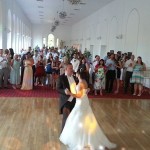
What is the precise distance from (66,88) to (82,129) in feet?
2.89

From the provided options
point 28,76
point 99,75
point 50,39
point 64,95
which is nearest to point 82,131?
point 64,95

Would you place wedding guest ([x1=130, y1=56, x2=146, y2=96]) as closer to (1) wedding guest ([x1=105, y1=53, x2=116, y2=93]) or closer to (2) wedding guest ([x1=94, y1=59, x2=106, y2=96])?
(1) wedding guest ([x1=105, y1=53, x2=116, y2=93])

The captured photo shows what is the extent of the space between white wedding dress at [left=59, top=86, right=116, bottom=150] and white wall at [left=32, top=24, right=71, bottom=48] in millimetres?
36651

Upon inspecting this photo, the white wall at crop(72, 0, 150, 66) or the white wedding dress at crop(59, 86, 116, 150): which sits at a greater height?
the white wall at crop(72, 0, 150, 66)

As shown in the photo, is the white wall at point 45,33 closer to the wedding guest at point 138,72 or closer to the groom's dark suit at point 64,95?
the wedding guest at point 138,72

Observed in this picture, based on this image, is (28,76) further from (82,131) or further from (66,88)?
(82,131)

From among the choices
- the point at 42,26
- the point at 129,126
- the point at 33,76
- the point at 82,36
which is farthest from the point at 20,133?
the point at 42,26

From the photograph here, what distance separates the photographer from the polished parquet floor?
220 inches

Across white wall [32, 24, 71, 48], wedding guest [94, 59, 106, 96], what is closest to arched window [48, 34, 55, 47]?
white wall [32, 24, 71, 48]

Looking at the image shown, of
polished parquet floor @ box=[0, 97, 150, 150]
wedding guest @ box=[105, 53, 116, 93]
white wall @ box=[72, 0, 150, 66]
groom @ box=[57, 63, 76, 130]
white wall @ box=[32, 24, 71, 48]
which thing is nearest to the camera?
groom @ box=[57, 63, 76, 130]

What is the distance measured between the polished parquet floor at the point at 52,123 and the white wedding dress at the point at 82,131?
0.28 meters

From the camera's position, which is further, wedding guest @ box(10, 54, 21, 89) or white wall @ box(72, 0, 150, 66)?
white wall @ box(72, 0, 150, 66)

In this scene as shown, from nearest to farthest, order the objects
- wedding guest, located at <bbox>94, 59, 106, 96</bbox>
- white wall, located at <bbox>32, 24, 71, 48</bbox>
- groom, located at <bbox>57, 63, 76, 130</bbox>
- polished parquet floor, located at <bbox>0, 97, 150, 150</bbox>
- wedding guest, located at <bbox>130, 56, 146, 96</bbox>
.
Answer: groom, located at <bbox>57, 63, 76, 130</bbox>
polished parquet floor, located at <bbox>0, 97, 150, 150</bbox>
wedding guest, located at <bbox>94, 59, 106, 96</bbox>
wedding guest, located at <bbox>130, 56, 146, 96</bbox>
white wall, located at <bbox>32, 24, 71, 48</bbox>

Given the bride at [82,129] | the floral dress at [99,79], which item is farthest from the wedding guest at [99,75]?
the bride at [82,129]
